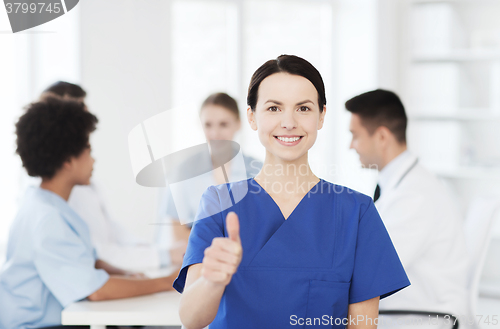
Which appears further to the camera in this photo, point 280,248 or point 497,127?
point 497,127

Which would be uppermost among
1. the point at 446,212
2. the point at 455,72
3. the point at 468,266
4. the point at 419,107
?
the point at 455,72

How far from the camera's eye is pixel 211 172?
1.20 metres

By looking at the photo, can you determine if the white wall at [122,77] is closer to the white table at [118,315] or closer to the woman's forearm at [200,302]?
the white table at [118,315]

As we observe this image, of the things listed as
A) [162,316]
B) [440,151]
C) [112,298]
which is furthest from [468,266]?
[440,151]

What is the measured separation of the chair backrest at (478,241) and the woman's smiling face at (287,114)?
0.93m

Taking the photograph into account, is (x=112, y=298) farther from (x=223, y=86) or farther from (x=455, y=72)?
(x=455, y=72)

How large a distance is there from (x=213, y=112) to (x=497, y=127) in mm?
2414

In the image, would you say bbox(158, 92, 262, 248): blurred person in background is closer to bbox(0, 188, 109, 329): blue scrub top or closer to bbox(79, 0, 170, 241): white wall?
bbox(0, 188, 109, 329): blue scrub top

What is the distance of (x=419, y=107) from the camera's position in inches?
133

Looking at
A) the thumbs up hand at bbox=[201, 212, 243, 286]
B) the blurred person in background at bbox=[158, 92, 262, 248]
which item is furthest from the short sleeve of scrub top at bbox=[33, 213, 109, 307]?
the thumbs up hand at bbox=[201, 212, 243, 286]

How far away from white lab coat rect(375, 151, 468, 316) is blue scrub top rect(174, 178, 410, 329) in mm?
498

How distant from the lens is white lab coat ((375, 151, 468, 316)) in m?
1.51

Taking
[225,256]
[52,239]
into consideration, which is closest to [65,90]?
[52,239]

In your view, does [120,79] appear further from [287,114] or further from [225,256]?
[225,256]
